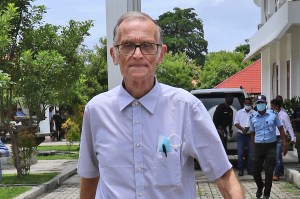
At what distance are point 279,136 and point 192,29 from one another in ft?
266

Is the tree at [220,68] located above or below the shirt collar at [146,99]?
above

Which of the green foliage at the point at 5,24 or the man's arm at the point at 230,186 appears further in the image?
the green foliage at the point at 5,24

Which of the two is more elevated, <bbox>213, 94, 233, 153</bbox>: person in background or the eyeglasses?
the eyeglasses

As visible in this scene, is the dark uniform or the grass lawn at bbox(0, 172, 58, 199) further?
the dark uniform

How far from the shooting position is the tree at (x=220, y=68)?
73.1 metres

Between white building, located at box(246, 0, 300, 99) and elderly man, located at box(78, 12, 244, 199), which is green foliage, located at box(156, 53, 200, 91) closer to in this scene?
white building, located at box(246, 0, 300, 99)

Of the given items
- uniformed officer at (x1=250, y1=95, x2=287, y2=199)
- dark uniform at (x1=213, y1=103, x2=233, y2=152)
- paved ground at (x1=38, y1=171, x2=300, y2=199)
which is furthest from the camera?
dark uniform at (x1=213, y1=103, x2=233, y2=152)

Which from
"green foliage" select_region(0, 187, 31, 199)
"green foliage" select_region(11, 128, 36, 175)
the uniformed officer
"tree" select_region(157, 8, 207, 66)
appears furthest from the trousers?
"tree" select_region(157, 8, 207, 66)

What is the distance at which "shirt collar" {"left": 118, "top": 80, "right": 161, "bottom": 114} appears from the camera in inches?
111

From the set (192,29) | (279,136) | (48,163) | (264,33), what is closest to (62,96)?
(48,163)

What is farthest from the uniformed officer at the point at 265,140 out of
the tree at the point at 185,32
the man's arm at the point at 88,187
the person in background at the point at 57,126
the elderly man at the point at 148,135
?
the tree at the point at 185,32

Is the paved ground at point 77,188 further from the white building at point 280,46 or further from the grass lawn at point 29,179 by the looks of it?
the white building at point 280,46

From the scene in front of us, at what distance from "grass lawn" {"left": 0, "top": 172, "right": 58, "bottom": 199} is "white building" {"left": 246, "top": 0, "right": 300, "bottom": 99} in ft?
25.7

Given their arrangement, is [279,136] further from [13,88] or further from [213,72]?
[213,72]
